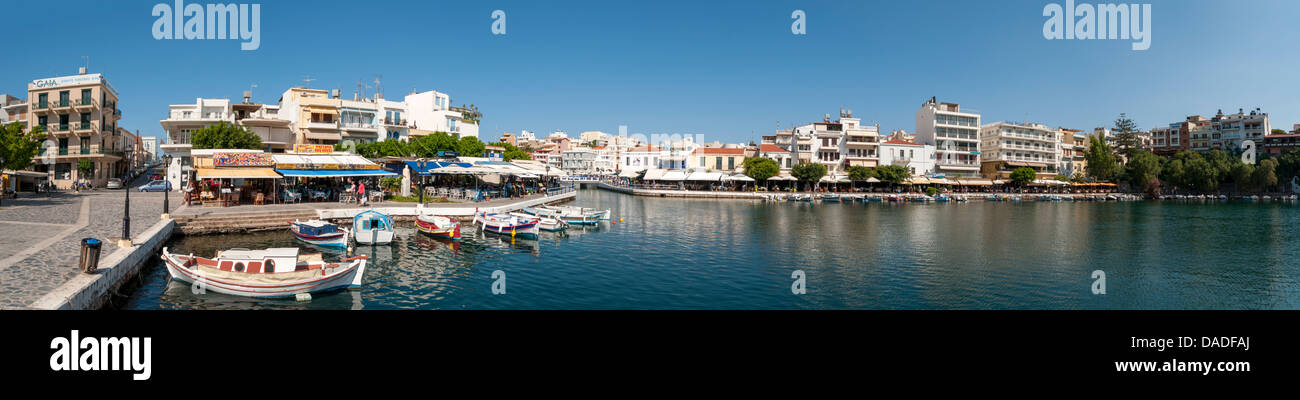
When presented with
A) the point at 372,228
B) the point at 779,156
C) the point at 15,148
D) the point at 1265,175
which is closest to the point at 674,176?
the point at 779,156

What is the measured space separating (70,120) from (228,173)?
92.1ft

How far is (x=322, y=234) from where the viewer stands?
74.6 ft

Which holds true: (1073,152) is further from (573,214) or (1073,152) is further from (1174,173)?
(573,214)

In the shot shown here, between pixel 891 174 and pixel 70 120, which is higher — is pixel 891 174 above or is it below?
below

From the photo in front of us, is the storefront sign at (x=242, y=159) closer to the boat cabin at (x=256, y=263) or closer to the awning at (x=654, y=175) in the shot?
the boat cabin at (x=256, y=263)

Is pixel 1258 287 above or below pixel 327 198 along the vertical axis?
below

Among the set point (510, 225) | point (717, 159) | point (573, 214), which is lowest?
point (510, 225)

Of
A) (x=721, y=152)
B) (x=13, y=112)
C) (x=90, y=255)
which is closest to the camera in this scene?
(x=90, y=255)

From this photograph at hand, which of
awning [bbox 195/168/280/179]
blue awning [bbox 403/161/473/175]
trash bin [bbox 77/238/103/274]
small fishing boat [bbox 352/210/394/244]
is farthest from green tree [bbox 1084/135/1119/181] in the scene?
trash bin [bbox 77/238/103/274]

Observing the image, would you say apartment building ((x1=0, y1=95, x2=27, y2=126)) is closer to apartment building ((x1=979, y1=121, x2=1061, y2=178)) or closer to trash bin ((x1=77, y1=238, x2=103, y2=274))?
trash bin ((x1=77, y1=238, x2=103, y2=274))
